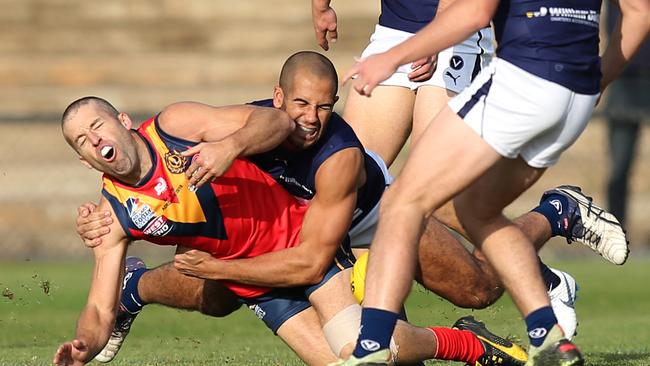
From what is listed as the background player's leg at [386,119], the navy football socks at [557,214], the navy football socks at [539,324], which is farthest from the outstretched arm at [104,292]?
the navy football socks at [557,214]

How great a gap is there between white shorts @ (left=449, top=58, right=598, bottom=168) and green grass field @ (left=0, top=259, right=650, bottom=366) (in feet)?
6.91

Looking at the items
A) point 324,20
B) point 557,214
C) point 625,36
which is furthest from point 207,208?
point 557,214

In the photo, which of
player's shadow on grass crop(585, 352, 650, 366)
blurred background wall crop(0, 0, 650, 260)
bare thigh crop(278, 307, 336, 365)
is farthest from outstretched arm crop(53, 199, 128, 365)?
blurred background wall crop(0, 0, 650, 260)

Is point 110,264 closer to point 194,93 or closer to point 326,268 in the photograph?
point 326,268

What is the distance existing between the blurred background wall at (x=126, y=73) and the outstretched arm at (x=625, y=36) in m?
10.5

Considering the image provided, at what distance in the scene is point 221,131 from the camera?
633cm

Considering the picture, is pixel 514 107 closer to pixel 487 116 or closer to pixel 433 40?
pixel 487 116

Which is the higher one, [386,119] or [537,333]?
[537,333]

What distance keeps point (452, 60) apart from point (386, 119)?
50 cm

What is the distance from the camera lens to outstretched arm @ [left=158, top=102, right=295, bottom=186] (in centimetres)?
588

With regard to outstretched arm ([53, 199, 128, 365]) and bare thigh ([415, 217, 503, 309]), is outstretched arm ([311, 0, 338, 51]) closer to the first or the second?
bare thigh ([415, 217, 503, 309])

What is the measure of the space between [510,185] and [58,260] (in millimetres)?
11226

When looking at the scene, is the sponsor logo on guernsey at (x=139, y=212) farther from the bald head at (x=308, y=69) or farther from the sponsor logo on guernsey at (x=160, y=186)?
→ the bald head at (x=308, y=69)

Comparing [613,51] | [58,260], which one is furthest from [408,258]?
[58,260]
